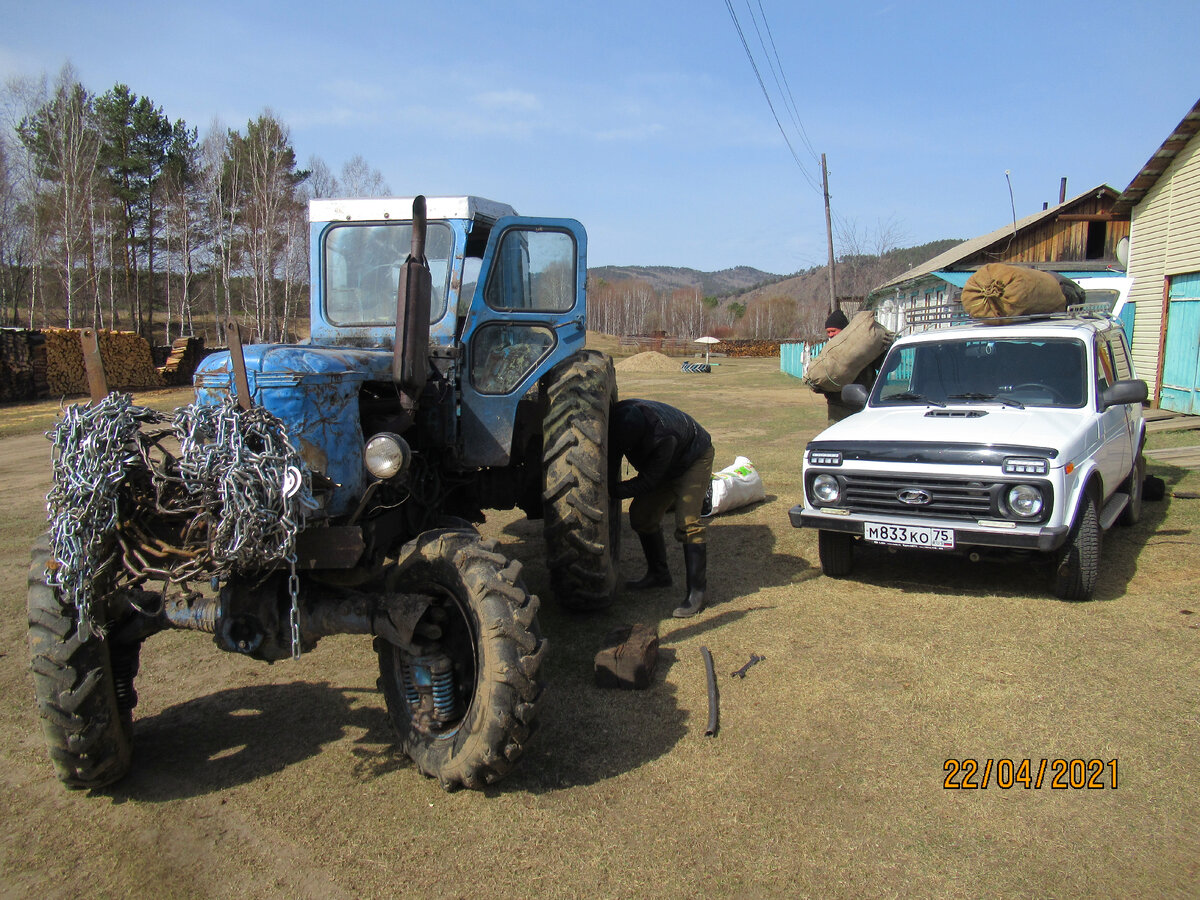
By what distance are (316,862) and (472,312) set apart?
3.23 metres

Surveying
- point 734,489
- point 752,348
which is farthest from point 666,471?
point 752,348

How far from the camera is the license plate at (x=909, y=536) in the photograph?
4.89 meters

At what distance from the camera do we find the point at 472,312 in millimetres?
4980

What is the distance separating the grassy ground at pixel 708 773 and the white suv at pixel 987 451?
19.2 inches

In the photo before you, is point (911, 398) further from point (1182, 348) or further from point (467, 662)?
point (1182, 348)

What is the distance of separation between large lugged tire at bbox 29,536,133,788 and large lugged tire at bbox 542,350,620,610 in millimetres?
2208

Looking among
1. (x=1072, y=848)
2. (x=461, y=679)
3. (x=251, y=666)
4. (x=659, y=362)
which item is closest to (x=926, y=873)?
(x=1072, y=848)

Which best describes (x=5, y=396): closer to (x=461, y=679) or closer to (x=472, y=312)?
(x=472, y=312)

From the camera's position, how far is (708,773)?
126 inches

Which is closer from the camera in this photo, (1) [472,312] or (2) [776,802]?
(2) [776,802]

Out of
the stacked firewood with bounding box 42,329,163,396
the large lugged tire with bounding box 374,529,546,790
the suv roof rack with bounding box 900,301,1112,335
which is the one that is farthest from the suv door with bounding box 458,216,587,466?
the stacked firewood with bounding box 42,329,163,396

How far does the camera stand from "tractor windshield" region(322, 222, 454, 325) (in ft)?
16.6

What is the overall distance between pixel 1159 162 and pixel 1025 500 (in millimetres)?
13982

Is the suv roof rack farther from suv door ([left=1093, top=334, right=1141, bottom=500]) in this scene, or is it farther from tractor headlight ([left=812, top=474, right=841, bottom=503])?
tractor headlight ([left=812, top=474, right=841, bottom=503])
